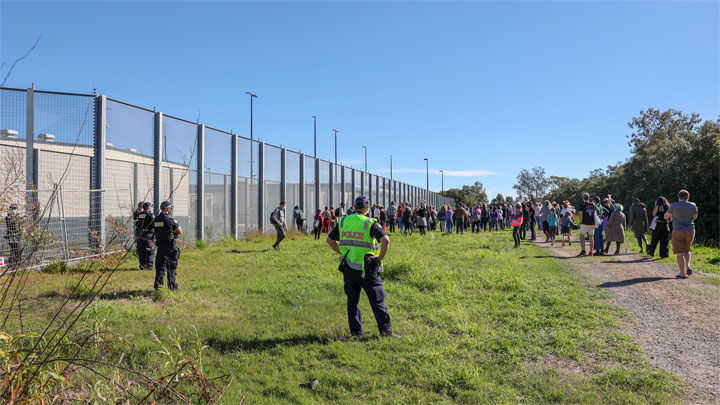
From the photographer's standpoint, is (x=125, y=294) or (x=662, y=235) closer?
(x=125, y=294)

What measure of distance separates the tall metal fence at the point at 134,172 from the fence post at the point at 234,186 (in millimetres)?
41

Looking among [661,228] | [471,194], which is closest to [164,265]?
[661,228]

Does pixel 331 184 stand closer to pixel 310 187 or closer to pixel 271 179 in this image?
pixel 310 187

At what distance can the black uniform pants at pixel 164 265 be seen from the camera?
26.2ft

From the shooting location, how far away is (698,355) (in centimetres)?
505

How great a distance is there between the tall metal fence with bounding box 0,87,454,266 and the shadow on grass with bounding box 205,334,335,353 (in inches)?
69.9

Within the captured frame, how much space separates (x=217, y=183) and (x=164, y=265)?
1033 cm

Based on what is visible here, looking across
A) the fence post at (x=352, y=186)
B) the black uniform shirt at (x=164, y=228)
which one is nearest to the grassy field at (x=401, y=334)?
the black uniform shirt at (x=164, y=228)

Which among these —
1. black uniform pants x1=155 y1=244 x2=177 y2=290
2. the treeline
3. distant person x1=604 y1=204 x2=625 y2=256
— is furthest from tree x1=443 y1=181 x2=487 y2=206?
black uniform pants x1=155 y1=244 x2=177 y2=290

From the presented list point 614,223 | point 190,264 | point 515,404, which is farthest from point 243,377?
point 614,223

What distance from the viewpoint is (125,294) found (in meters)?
8.04

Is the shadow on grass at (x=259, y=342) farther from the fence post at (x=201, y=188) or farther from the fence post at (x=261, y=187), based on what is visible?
the fence post at (x=261, y=187)

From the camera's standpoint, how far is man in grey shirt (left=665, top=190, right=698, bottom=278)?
9.34m

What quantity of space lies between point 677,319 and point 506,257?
6.50 metres
